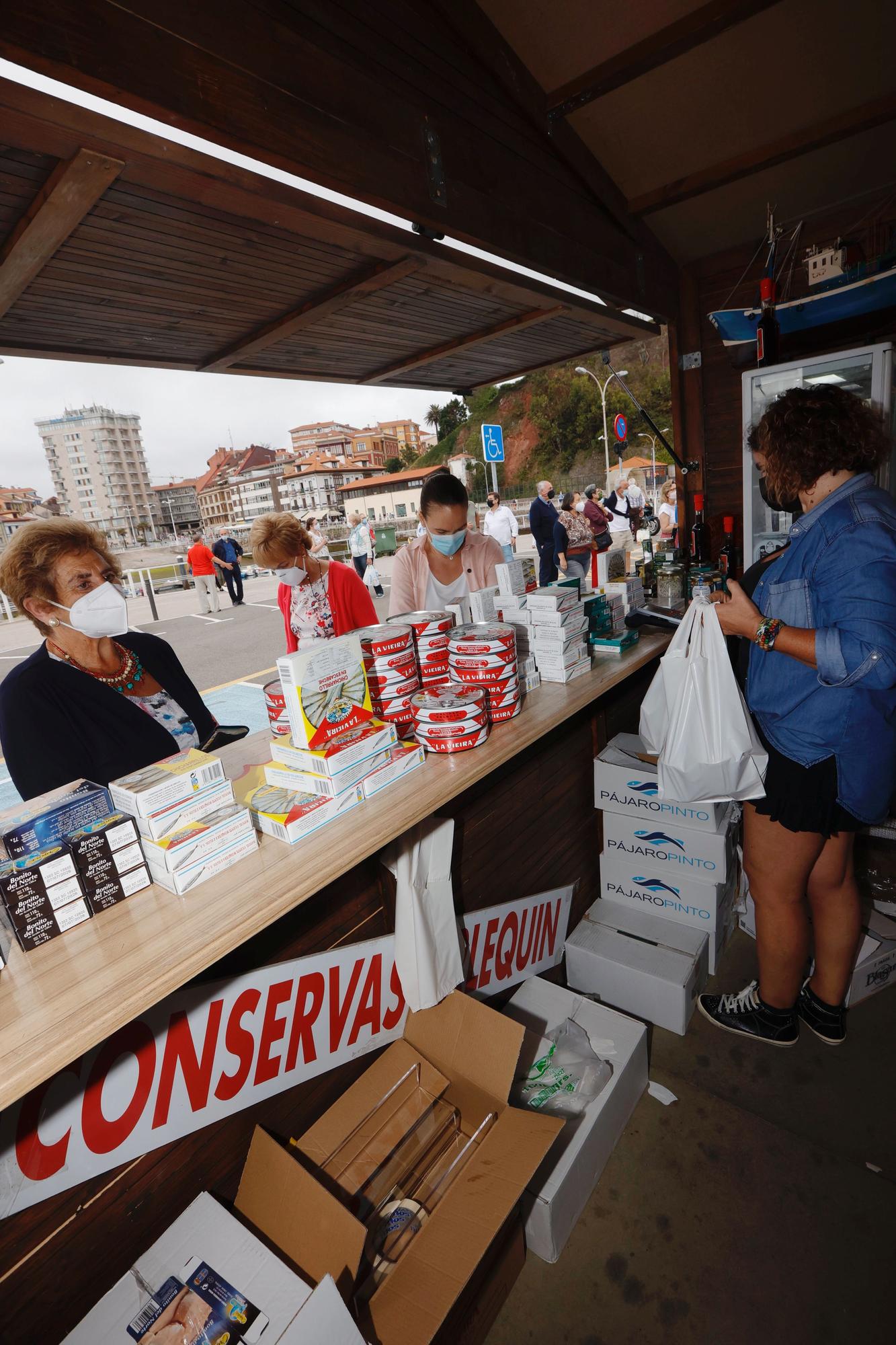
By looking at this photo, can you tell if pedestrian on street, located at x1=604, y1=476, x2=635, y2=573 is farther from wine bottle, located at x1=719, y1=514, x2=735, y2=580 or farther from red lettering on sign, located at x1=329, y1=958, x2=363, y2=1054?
red lettering on sign, located at x1=329, y1=958, x2=363, y2=1054

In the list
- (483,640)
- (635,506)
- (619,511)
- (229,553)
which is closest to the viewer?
(483,640)

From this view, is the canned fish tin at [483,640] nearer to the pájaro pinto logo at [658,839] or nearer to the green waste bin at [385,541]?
the pájaro pinto logo at [658,839]

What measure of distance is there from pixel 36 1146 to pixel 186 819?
58cm

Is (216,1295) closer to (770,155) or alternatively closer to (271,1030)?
(271,1030)

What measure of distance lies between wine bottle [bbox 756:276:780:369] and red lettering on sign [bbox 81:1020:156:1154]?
3.71 meters

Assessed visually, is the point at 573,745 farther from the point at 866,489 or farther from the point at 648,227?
the point at 648,227

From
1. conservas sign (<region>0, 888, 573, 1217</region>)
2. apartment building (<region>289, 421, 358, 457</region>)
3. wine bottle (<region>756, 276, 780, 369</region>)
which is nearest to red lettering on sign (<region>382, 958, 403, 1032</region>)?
conservas sign (<region>0, 888, 573, 1217</region>)

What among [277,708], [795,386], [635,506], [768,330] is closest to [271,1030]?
[277,708]

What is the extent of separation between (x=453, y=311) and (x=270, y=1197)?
9.81ft

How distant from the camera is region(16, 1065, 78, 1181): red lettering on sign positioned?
101 centimetres

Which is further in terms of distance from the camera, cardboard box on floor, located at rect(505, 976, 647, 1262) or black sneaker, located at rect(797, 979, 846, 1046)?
black sneaker, located at rect(797, 979, 846, 1046)

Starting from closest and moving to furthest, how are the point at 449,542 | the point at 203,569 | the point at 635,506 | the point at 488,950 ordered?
the point at 488,950, the point at 449,542, the point at 203,569, the point at 635,506

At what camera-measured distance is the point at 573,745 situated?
2330mm

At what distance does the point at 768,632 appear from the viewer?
5.23 ft
